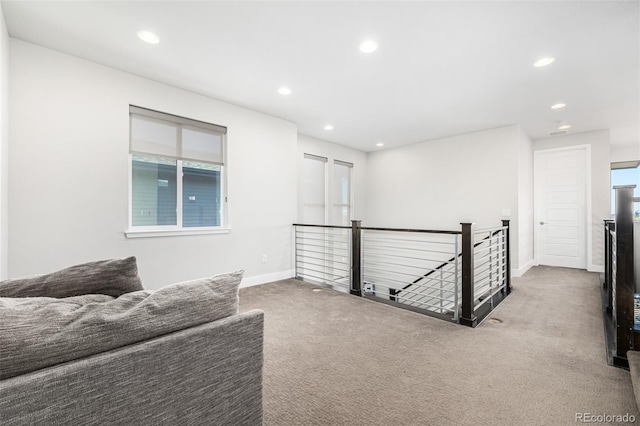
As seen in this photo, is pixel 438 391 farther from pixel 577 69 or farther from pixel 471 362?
pixel 577 69

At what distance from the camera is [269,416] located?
1.49 meters

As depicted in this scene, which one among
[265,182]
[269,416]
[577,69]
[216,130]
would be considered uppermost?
[577,69]

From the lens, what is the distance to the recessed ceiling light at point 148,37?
235 cm

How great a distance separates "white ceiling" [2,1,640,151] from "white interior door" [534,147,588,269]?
1.35 m

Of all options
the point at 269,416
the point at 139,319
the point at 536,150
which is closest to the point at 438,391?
the point at 269,416

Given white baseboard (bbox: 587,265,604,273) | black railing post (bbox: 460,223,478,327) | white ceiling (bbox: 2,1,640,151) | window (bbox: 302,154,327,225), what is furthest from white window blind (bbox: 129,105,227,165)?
white baseboard (bbox: 587,265,604,273)

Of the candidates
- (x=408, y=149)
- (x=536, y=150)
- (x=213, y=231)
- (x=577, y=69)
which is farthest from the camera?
(x=408, y=149)

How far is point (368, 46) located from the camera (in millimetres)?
2506

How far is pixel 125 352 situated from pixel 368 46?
9.08ft

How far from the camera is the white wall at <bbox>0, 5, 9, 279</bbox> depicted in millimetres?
2137

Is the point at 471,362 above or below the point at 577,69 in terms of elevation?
below

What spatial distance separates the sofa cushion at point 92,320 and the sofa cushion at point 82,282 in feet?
0.30

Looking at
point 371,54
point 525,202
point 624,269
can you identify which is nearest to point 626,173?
point 525,202

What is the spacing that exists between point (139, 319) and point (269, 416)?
1036 millimetres
